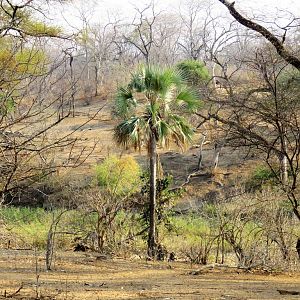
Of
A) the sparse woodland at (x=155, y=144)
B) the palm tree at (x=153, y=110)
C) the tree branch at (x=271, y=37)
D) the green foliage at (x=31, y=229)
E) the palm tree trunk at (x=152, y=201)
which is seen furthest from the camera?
the green foliage at (x=31, y=229)

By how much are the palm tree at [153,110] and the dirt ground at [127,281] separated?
4827mm

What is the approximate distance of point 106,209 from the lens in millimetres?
13938

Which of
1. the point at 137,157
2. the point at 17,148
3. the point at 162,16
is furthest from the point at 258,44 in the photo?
the point at 162,16

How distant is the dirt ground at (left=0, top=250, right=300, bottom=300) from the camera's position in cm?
716

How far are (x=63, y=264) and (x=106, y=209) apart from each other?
3.62 metres

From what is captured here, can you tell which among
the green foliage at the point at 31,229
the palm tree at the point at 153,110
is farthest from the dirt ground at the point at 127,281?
the palm tree at the point at 153,110

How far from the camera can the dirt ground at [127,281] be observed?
282 inches

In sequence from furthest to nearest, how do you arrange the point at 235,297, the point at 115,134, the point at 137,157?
the point at 137,157
the point at 115,134
the point at 235,297

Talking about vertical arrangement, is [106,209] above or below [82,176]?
below

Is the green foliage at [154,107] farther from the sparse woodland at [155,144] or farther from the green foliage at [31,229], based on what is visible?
the green foliage at [31,229]

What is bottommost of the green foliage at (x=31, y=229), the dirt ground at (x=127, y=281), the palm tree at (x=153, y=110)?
the dirt ground at (x=127, y=281)

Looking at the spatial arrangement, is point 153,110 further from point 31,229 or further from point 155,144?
point 31,229

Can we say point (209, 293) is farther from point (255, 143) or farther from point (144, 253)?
point (144, 253)

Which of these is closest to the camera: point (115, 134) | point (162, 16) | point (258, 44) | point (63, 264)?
point (63, 264)
